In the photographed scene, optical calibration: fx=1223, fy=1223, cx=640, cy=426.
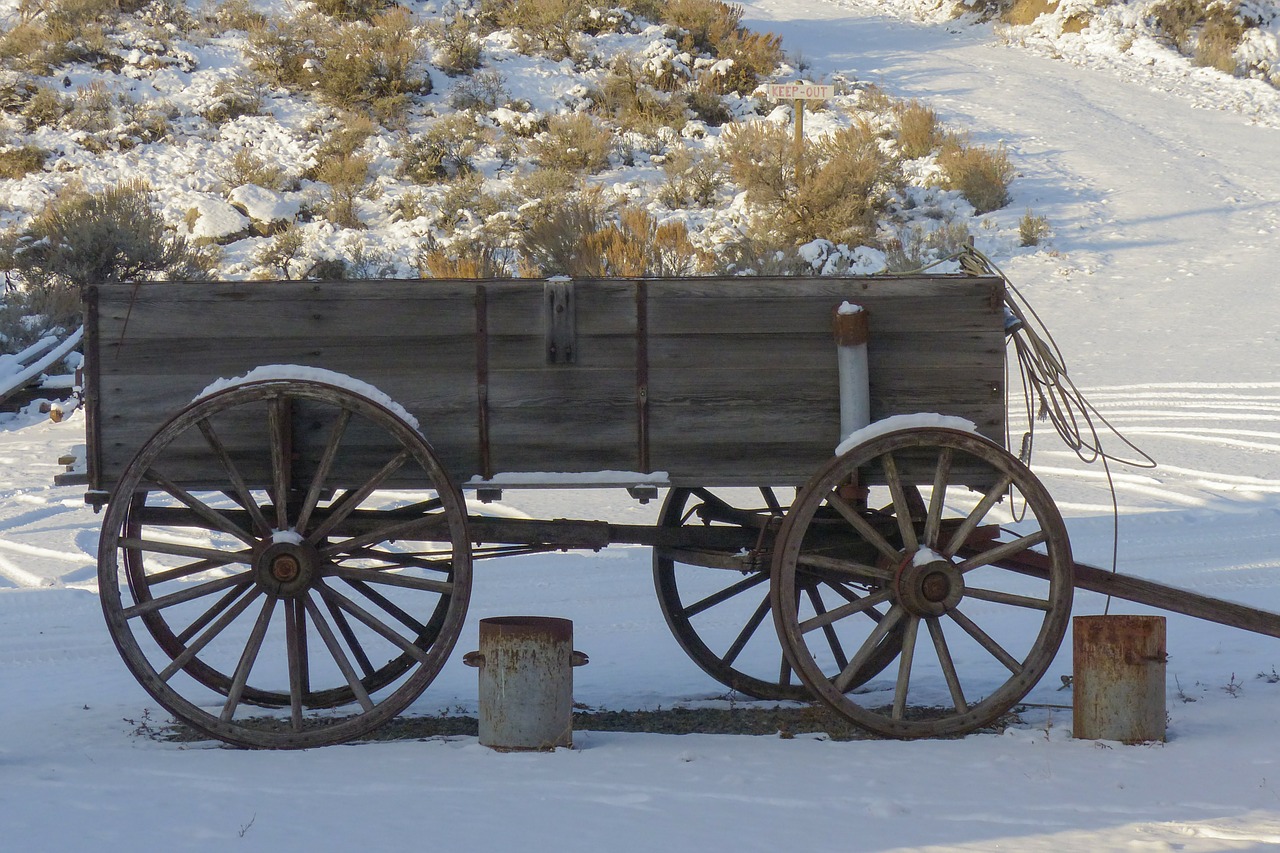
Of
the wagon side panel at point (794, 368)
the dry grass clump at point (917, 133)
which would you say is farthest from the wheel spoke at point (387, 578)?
the dry grass clump at point (917, 133)

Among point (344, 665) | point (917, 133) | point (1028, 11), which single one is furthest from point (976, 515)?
point (1028, 11)

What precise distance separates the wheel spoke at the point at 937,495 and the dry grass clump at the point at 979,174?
1217cm

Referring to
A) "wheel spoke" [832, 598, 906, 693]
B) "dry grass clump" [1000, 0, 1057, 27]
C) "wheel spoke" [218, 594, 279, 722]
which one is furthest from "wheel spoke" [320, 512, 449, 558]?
"dry grass clump" [1000, 0, 1057, 27]

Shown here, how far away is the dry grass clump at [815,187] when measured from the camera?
552 inches

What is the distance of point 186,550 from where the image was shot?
382cm

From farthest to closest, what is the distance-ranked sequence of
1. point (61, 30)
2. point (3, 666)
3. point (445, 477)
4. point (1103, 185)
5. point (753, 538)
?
point (61, 30)
point (1103, 185)
point (3, 666)
point (753, 538)
point (445, 477)

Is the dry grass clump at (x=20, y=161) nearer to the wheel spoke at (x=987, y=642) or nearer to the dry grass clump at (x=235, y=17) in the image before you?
the dry grass clump at (x=235, y=17)

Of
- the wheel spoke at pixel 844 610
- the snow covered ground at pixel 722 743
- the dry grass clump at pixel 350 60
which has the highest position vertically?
the dry grass clump at pixel 350 60

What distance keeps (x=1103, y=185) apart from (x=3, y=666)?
14621 millimetres

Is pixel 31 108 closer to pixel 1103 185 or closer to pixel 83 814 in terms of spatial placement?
pixel 1103 185

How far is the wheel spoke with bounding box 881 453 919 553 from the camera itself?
375cm

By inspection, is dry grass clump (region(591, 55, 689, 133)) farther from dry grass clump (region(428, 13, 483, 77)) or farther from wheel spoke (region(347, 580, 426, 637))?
wheel spoke (region(347, 580, 426, 637))

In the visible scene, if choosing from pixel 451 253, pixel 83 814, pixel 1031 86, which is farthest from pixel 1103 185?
pixel 83 814

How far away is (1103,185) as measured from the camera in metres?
16.0
